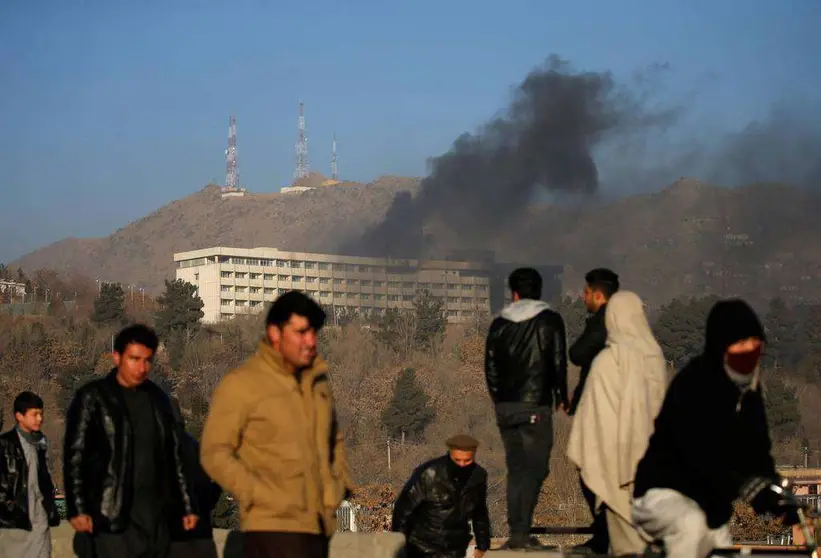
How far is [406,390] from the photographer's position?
311ft

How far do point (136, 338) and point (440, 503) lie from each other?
7.33ft

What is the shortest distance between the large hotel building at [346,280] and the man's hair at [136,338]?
13375 cm

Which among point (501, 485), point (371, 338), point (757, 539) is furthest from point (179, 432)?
point (371, 338)

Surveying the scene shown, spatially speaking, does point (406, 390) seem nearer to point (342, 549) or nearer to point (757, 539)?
point (757, 539)

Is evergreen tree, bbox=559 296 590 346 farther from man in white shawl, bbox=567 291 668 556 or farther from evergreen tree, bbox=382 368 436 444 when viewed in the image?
man in white shawl, bbox=567 291 668 556

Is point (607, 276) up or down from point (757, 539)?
up

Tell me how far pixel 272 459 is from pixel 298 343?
44cm

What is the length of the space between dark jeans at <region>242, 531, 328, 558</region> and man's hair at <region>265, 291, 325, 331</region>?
77cm

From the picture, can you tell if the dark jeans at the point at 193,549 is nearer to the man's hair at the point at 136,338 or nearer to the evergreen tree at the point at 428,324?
the man's hair at the point at 136,338

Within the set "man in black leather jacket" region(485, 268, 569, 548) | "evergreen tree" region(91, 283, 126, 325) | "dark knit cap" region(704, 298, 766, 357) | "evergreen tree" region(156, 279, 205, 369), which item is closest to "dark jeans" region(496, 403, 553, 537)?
"man in black leather jacket" region(485, 268, 569, 548)

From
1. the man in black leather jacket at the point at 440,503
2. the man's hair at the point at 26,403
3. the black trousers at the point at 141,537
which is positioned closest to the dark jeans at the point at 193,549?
the black trousers at the point at 141,537

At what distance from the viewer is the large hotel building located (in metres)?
152

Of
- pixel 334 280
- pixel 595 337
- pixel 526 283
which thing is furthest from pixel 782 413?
pixel 334 280

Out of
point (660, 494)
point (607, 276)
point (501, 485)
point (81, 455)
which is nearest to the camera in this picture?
point (660, 494)
